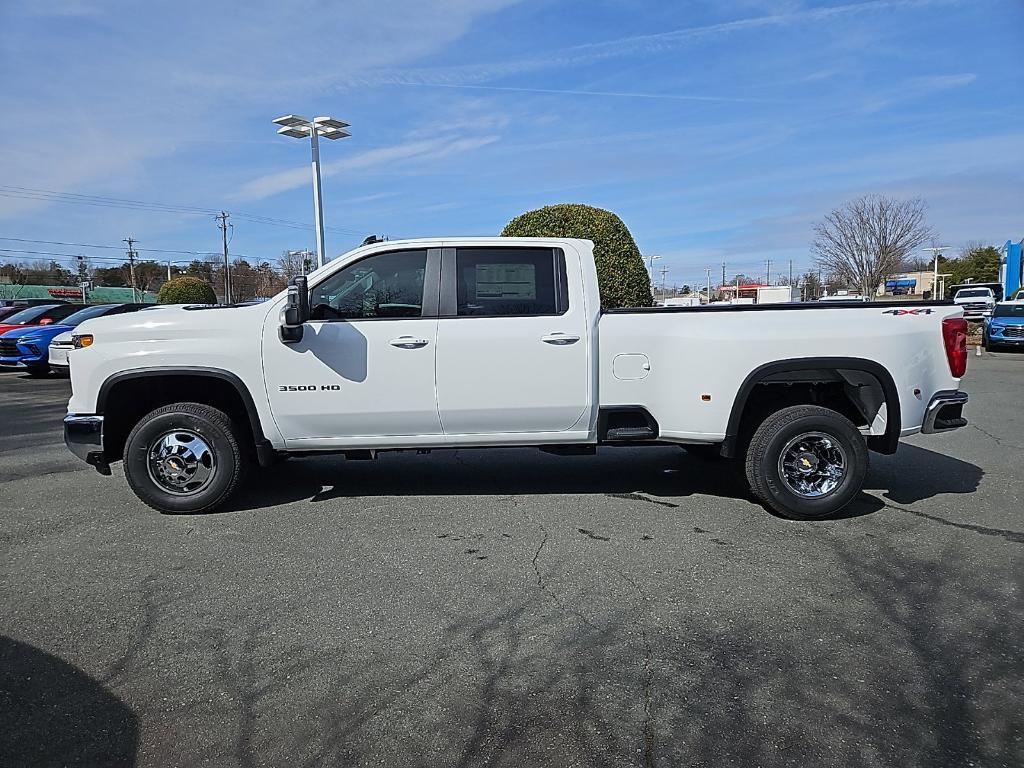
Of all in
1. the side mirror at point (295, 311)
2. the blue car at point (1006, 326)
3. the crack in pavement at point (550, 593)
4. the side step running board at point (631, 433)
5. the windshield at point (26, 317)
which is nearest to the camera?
the crack in pavement at point (550, 593)

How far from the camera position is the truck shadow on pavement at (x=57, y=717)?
9.07 ft

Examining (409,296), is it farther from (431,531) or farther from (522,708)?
(522,708)

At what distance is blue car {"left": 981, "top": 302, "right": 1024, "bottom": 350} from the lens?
21.0 meters

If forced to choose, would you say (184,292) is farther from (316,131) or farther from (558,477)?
(558,477)

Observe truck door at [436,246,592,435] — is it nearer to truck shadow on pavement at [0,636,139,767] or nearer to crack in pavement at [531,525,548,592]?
crack in pavement at [531,525,548,592]

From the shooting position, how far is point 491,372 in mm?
5469

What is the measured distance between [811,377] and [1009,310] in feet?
67.0

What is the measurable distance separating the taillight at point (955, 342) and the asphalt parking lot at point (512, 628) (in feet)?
3.58

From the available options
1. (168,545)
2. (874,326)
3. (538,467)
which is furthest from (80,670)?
(874,326)

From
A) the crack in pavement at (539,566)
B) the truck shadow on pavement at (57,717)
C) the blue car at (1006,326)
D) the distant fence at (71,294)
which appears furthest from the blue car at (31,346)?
the distant fence at (71,294)

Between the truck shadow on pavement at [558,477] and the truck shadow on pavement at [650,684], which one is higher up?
the truck shadow on pavement at [558,477]

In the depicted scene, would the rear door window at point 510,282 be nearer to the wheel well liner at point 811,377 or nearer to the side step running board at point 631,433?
the side step running board at point 631,433

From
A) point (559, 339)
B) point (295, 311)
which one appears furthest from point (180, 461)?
point (559, 339)

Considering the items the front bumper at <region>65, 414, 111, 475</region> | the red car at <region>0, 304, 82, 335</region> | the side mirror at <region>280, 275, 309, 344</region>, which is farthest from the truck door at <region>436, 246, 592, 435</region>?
the red car at <region>0, 304, 82, 335</region>
